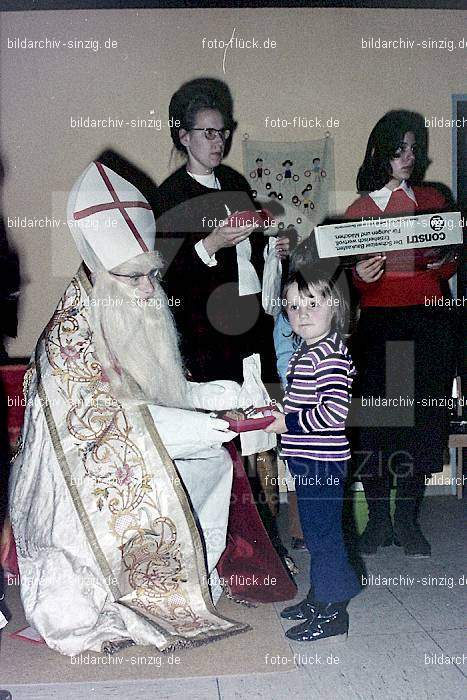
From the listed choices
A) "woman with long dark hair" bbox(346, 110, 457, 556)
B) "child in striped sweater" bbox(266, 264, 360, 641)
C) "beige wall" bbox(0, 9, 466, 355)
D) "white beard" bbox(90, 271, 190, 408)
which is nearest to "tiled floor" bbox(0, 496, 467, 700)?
"child in striped sweater" bbox(266, 264, 360, 641)

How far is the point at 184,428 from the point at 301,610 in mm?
703

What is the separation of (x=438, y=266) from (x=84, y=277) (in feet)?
4.47

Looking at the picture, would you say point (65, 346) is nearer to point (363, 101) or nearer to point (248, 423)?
point (248, 423)

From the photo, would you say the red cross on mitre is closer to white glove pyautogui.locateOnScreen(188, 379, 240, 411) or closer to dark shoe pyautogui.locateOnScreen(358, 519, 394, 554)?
white glove pyautogui.locateOnScreen(188, 379, 240, 411)

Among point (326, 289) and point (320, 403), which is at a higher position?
point (326, 289)

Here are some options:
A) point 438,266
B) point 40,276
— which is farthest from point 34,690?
point 40,276

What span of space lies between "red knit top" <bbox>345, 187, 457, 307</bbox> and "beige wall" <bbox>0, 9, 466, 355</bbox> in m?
1.13

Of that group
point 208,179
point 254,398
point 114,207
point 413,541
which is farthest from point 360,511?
point 114,207

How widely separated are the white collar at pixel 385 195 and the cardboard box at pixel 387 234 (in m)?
0.33

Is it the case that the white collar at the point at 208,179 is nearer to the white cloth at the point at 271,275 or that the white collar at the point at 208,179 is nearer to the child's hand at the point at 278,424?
the white cloth at the point at 271,275

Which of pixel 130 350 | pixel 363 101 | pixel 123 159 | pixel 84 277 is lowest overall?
pixel 130 350

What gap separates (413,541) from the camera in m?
3.49

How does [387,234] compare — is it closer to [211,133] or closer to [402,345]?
[402,345]

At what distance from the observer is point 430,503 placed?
4449mm
